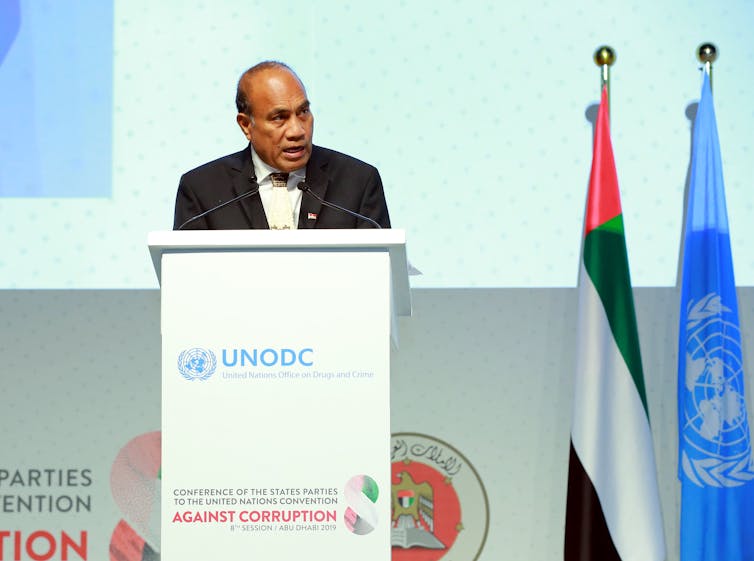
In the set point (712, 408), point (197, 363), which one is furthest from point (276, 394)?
point (712, 408)

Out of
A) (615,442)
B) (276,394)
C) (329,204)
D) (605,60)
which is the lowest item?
(615,442)

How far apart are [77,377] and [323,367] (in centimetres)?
232

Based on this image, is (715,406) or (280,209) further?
(715,406)

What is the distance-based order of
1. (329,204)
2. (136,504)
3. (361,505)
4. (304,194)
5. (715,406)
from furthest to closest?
(136,504)
(715,406)
(304,194)
(329,204)
(361,505)

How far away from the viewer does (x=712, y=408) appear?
3949 millimetres

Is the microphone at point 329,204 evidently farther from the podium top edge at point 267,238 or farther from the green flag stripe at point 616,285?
the green flag stripe at point 616,285

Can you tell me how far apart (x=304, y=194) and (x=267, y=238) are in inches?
17.3

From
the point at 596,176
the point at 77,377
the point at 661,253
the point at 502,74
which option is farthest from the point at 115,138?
the point at 661,253

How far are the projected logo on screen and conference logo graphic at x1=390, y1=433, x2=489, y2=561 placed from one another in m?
1.54

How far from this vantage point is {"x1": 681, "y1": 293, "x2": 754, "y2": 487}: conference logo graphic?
3930mm

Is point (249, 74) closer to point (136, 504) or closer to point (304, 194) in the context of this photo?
point (304, 194)

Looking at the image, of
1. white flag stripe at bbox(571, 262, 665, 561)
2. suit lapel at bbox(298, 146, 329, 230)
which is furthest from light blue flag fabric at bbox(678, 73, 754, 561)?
suit lapel at bbox(298, 146, 329, 230)

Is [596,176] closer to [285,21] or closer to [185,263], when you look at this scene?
[285,21]

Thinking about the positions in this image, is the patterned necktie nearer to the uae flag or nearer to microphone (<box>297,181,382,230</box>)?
microphone (<box>297,181,382,230</box>)
